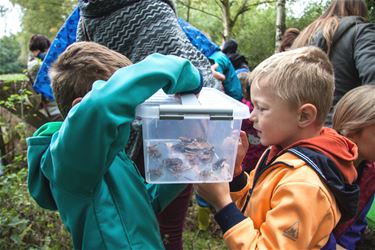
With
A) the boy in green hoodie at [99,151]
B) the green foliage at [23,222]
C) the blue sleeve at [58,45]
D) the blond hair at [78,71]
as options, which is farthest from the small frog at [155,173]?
the green foliage at [23,222]

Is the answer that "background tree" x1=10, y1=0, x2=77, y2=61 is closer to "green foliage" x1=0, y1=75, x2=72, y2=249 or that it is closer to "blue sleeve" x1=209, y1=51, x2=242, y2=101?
"green foliage" x1=0, y1=75, x2=72, y2=249

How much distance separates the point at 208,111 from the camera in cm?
104

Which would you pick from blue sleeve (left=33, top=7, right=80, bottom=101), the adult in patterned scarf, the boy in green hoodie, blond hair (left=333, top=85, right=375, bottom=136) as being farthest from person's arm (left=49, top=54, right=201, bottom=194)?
blue sleeve (left=33, top=7, right=80, bottom=101)

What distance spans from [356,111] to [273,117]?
700 mm

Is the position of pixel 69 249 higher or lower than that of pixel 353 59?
lower

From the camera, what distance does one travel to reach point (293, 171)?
122 cm

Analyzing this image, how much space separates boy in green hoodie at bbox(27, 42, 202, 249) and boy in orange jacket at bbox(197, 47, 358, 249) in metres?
0.26

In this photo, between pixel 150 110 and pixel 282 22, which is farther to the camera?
pixel 282 22

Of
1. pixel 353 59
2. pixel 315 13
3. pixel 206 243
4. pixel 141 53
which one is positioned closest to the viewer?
pixel 141 53

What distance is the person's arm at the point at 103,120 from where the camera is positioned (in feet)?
3.09

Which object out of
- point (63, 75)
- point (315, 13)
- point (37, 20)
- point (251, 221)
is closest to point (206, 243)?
point (251, 221)

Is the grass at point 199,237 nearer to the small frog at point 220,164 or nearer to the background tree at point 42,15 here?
the small frog at point 220,164

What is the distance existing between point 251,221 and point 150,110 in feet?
1.62

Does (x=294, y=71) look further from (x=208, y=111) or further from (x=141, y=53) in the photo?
(x=141, y=53)
